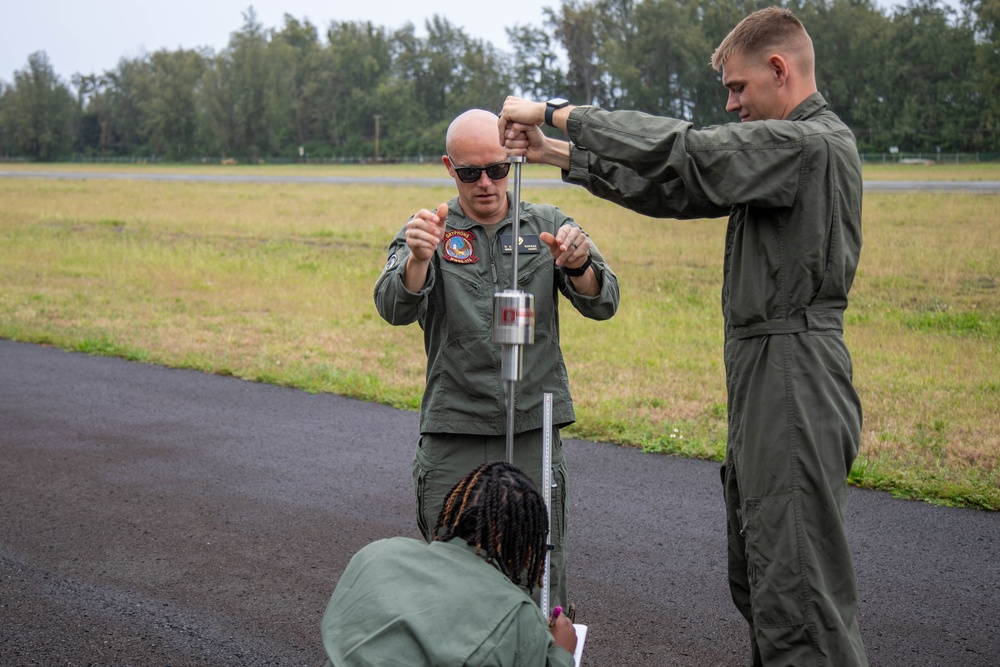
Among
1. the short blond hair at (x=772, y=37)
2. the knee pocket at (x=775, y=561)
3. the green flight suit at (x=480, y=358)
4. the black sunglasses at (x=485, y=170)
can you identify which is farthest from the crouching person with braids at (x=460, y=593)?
the short blond hair at (x=772, y=37)

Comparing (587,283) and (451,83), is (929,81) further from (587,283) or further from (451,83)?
(451,83)

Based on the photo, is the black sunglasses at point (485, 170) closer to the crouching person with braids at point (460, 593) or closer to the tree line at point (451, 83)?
the crouching person with braids at point (460, 593)

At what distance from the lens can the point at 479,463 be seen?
11.1 feet

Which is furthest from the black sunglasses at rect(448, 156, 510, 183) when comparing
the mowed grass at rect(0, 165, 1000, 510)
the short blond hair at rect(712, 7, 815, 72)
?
the mowed grass at rect(0, 165, 1000, 510)

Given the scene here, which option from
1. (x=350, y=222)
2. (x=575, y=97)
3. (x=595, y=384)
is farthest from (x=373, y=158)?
(x=595, y=384)

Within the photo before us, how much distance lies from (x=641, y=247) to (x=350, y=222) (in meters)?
8.81

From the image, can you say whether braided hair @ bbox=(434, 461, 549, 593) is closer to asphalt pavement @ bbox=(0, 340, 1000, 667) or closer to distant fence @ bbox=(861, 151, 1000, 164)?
asphalt pavement @ bbox=(0, 340, 1000, 667)

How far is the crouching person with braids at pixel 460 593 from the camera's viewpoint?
7.39 feet

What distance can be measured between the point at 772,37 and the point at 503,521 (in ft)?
5.10

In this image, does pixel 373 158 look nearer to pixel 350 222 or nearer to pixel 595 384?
pixel 350 222

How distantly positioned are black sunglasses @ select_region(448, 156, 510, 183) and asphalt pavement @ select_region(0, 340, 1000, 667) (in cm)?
205

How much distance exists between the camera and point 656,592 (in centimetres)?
474

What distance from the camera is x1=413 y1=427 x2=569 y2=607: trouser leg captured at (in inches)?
134

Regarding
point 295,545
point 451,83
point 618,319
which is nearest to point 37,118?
point 451,83
